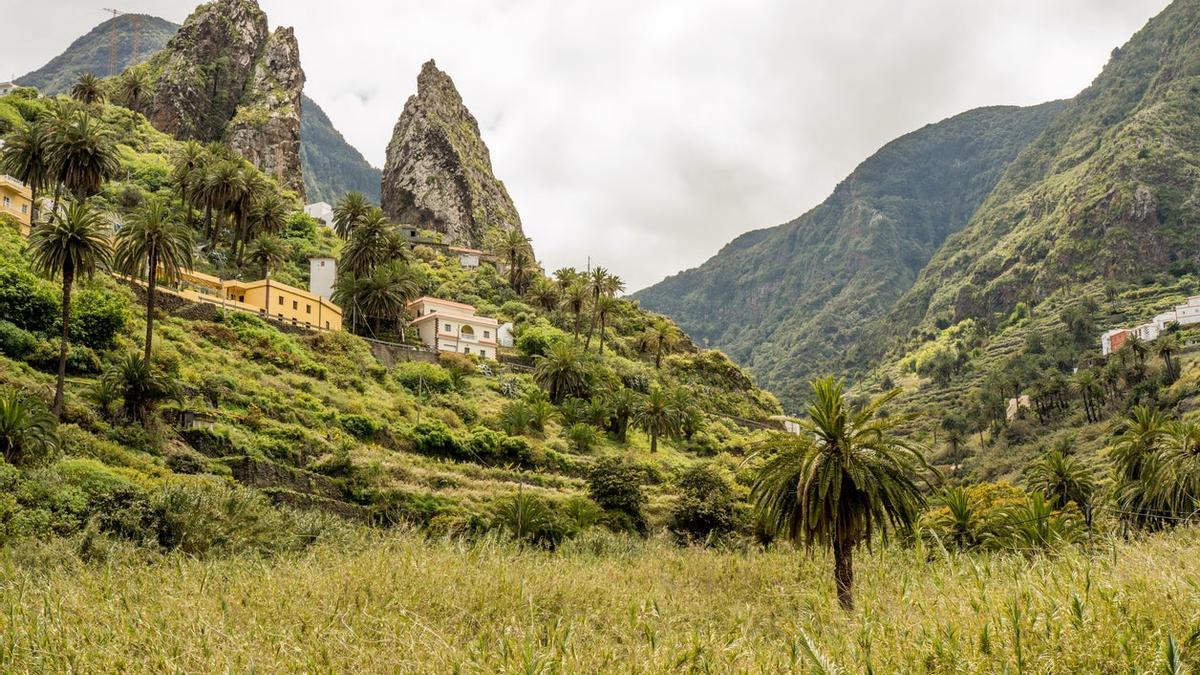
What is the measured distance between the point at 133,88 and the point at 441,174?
43.5m

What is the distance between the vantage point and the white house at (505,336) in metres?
80.0

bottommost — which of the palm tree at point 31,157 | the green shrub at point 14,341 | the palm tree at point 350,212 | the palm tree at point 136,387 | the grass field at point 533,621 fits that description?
the grass field at point 533,621

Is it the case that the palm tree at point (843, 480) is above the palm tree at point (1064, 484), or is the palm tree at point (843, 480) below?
A: above

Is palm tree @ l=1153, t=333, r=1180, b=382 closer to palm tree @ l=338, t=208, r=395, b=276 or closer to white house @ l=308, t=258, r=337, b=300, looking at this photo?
palm tree @ l=338, t=208, r=395, b=276

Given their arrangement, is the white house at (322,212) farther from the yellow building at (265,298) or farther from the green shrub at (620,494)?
the green shrub at (620,494)

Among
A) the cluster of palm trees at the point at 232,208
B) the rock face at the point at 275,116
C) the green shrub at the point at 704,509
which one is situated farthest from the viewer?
the rock face at the point at 275,116

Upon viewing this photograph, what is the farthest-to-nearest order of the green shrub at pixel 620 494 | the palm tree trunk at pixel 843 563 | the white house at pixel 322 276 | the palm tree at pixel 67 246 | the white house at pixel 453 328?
the white house at pixel 322 276 → the white house at pixel 453 328 → the green shrub at pixel 620 494 → the palm tree at pixel 67 246 → the palm tree trunk at pixel 843 563

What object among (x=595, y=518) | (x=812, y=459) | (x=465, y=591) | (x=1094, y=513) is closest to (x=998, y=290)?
(x=1094, y=513)

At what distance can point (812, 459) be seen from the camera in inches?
971

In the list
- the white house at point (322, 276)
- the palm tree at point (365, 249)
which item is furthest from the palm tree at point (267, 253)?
the palm tree at point (365, 249)

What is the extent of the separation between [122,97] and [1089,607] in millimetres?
125381

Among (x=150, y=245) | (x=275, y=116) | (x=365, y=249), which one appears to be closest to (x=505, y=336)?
(x=365, y=249)

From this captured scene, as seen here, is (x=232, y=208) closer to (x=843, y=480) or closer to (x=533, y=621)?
(x=843, y=480)

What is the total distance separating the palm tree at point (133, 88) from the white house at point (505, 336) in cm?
6294
